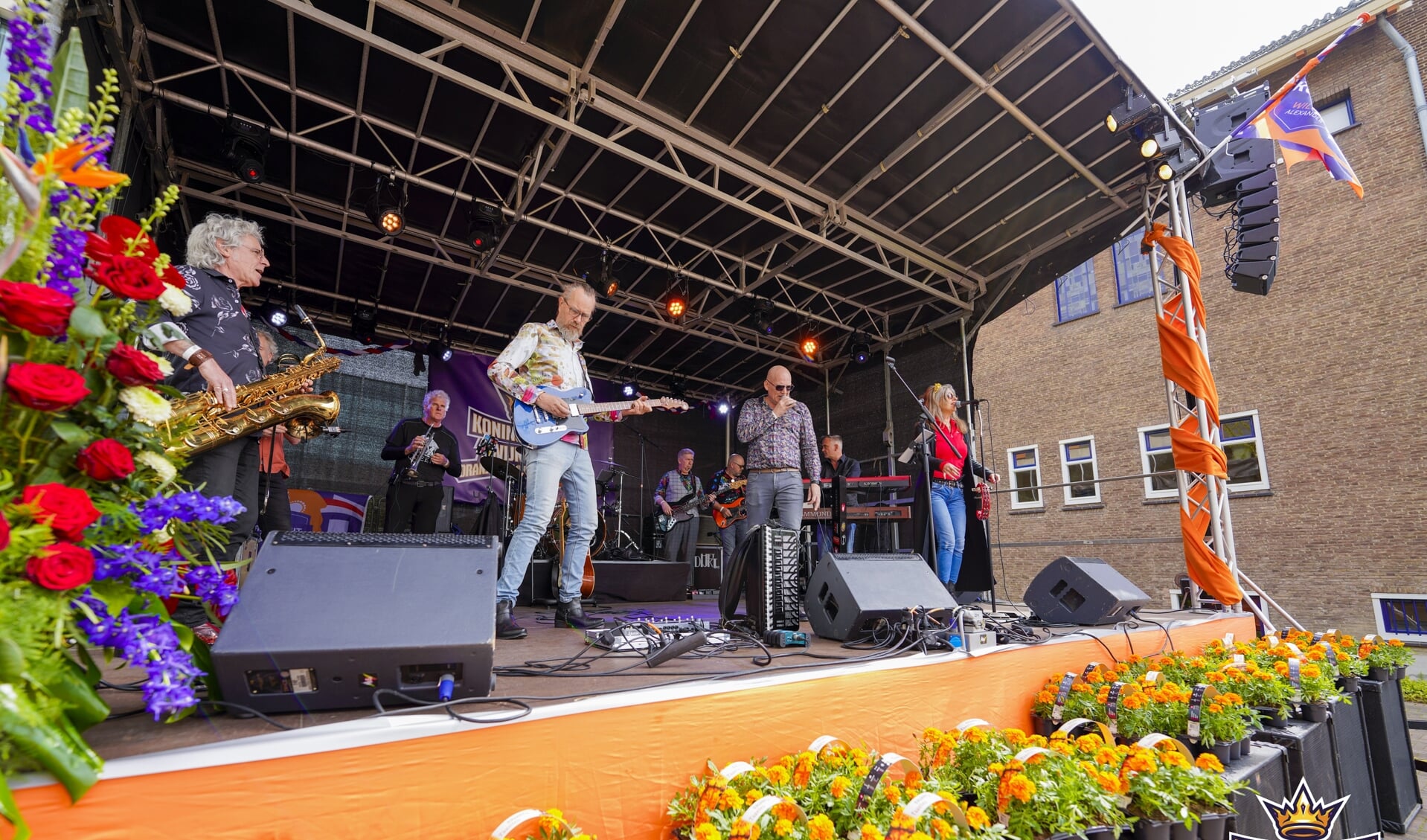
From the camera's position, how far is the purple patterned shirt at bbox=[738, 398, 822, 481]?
4.32 metres

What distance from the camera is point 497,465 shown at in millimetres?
6629

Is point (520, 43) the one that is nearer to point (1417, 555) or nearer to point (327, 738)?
point (327, 738)

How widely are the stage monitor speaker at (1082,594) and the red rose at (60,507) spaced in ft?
14.0

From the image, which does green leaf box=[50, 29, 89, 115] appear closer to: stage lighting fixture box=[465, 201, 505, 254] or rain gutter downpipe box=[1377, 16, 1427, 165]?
stage lighting fixture box=[465, 201, 505, 254]

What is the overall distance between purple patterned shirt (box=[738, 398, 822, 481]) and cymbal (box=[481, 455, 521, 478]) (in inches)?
110

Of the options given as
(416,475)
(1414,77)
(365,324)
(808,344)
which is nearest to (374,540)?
(416,475)

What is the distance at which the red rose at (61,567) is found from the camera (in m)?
1.00

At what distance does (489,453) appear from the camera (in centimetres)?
667

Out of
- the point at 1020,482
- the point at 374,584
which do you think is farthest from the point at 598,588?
the point at 1020,482

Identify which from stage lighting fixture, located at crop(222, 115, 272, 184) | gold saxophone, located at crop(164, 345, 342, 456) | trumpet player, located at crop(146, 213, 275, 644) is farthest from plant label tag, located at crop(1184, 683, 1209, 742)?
stage lighting fixture, located at crop(222, 115, 272, 184)

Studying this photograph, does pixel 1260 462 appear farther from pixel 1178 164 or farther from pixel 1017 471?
pixel 1178 164

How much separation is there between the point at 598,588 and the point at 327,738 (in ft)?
15.5

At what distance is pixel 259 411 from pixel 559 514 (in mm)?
3128

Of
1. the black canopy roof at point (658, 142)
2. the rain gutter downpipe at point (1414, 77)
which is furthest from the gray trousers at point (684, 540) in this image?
the rain gutter downpipe at point (1414, 77)
